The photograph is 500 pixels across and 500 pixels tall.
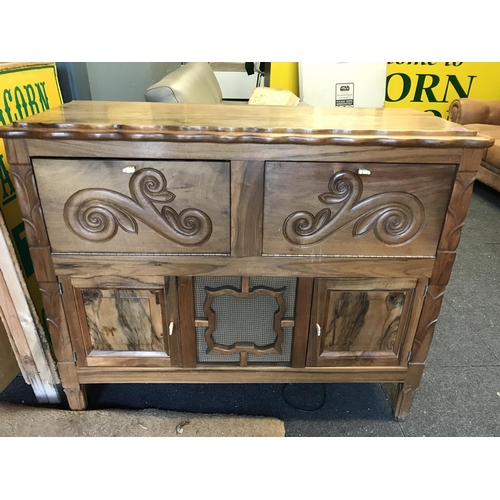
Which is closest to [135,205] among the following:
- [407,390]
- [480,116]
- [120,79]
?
[407,390]

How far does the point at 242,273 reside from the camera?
3.32ft

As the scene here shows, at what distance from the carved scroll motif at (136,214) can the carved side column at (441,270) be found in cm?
56

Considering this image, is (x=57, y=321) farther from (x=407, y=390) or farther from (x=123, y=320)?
(x=407, y=390)

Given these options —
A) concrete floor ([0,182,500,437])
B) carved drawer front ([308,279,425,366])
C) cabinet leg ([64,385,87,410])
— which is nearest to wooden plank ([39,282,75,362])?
cabinet leg ([64,385,87,410])

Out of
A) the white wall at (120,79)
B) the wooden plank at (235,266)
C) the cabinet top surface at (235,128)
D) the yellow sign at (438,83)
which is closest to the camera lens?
the cabinet top surface at (235,128)

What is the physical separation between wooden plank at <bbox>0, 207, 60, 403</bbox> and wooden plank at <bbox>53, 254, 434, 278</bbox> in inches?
6.6

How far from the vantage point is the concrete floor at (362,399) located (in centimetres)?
122

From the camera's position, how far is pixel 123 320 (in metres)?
1.08

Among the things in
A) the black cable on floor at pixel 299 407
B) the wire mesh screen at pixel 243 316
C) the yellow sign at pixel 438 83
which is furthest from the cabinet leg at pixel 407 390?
the yellow sign at pixel 438 83

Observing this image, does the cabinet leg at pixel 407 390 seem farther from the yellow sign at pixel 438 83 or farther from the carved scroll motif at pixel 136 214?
the yellow sign at pixel 438 83

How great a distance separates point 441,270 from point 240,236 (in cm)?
51

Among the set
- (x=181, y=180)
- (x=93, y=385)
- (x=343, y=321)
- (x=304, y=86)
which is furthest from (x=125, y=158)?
(x=304, y=86)

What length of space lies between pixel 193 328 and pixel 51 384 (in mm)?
505

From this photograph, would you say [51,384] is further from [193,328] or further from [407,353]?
[407,353]
